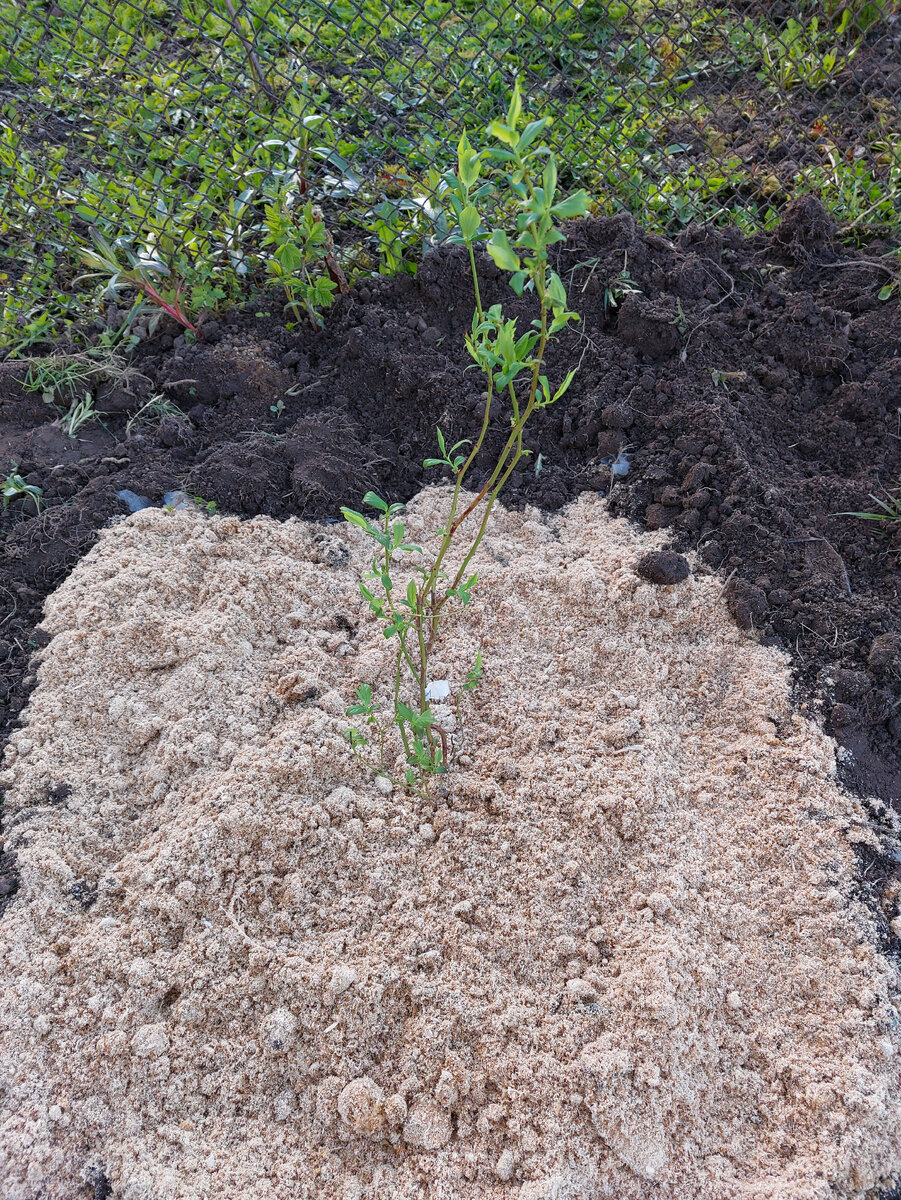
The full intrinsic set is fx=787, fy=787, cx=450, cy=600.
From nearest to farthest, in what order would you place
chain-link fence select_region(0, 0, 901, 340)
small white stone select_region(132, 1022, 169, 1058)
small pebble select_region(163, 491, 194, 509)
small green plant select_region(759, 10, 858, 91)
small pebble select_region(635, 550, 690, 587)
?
small white stone select_region(132, 1022, 169, 1058), small pebble select_region(635, 550, 690, 587), small pebble select_region(163, 491, 194, 509), chain-link fence select_region(0, 0, 901, 340), small green plant select_region(759, 10, 858, 91)

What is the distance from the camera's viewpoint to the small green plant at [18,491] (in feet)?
8.55

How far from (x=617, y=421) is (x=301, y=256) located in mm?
1287

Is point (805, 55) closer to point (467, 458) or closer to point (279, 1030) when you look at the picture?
point (467, 458)

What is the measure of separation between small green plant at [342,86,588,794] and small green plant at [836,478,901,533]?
3.41 ft

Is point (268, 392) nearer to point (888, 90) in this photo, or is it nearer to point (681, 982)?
point (681, 982)

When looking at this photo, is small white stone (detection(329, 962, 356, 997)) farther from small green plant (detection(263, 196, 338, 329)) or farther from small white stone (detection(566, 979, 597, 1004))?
small green plant (detection(263, 196, 338, 329))

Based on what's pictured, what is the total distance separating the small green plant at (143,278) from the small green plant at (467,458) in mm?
1070

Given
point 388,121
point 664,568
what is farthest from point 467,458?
point 388,121

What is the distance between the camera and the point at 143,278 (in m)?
2.88

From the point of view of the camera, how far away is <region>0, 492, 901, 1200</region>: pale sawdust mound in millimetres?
1486

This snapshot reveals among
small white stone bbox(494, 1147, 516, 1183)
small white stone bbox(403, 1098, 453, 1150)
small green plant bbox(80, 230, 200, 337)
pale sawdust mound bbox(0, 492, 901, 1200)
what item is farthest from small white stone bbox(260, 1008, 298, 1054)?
small green plant bbox(80, 230, 200, 337)

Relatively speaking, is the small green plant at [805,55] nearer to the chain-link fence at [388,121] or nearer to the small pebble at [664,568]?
the chain-link fence at [388,121]

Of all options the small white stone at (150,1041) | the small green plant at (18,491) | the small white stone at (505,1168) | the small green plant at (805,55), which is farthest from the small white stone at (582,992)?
the small green plant at (805,55)

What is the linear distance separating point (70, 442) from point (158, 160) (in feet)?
5.40
